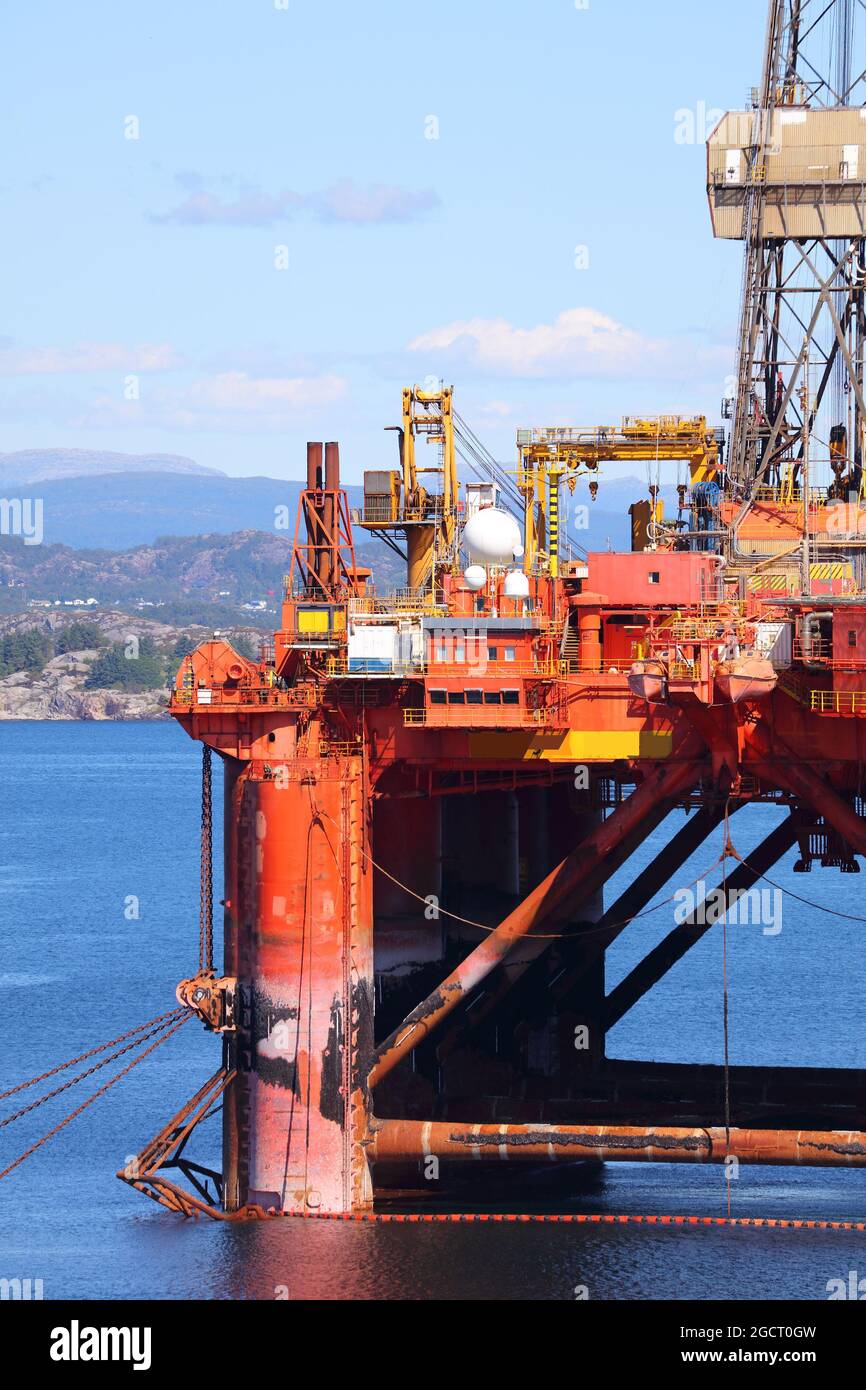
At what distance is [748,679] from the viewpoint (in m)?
46.1

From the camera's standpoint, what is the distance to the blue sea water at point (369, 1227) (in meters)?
47.1

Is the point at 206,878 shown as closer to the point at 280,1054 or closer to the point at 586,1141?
the point at 280,1054

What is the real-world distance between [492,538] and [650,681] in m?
6.24

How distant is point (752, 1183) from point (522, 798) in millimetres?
10920

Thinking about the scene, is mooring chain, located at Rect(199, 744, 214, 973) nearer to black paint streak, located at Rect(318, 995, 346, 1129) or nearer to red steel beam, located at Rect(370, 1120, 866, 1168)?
black paint streak, located at Rect(318, 995, 346, 1129)

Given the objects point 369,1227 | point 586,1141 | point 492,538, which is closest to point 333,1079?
point 369,1227

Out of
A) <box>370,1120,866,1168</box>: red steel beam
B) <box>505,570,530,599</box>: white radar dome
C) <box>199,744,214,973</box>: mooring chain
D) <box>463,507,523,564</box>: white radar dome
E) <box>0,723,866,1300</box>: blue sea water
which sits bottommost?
<box>0,723,866,1300</box>: blue sea water

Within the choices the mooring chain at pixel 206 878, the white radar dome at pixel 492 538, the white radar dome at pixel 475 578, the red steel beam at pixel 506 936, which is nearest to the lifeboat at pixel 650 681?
the red steel beam at pixel 506 936

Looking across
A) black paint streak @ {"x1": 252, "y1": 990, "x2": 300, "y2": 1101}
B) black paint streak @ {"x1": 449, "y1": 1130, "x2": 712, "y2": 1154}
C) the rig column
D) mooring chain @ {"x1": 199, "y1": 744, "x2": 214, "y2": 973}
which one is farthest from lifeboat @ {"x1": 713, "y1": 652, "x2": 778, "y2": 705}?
mooring chain @ {"x1": 199, "y1": 744, "x2": 214, "y2": 973}

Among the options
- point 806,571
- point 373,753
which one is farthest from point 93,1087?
point 806,571

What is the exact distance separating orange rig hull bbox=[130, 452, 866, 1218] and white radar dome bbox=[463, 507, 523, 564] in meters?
0.90

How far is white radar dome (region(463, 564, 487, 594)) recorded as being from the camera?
165 feet

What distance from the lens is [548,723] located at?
160ft

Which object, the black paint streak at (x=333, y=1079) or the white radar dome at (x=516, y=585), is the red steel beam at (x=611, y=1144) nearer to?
the black paint streak at (x=333, y=1079)
